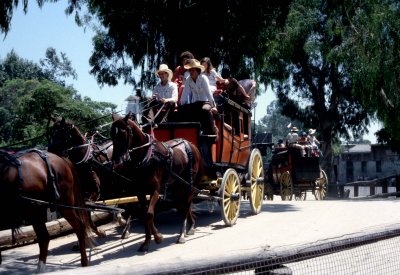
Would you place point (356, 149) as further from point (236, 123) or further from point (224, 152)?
point (224, 152)

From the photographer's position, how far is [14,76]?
71625 millimetres

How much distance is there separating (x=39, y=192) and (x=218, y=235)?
12.4ft

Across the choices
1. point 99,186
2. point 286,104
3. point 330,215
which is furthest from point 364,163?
point 99,186

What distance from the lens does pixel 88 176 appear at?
30.2 ft

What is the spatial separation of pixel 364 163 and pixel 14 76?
150 ft

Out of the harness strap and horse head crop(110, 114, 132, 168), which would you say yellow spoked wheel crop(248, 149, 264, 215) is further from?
the harness strap

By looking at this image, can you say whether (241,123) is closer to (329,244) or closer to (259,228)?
(259,228)

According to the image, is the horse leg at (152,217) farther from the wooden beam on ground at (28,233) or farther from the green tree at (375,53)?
the green tree at (375,53)

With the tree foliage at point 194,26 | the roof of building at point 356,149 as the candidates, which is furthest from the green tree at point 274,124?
the tree foliage at point 194,26

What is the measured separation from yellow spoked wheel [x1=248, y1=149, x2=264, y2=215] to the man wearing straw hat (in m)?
2.93

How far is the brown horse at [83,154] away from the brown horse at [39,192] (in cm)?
127

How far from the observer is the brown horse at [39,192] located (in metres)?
6.80

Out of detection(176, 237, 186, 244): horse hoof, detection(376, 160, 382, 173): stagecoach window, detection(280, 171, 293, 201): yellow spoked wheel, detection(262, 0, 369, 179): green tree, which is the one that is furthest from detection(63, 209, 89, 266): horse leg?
detection(376, 160, 382, 173): stagecoach window

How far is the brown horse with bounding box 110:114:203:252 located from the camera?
822 centimetres
